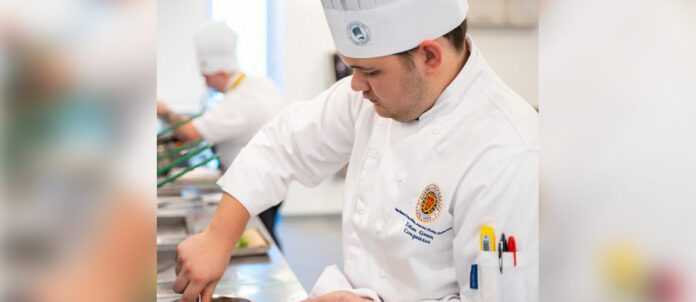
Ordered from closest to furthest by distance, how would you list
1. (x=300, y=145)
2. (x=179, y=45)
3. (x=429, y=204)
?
(x=429, y=204), (x=300, y=145), (x=179, y=45)

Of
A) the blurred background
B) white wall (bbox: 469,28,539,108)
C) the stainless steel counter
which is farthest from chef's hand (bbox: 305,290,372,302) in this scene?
white wall (bbox: 469,28,539,108)

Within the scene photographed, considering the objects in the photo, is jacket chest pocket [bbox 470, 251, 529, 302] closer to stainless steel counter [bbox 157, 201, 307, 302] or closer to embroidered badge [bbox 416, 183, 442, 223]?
embroidered badge [bbox 416, 183, 442, 223]

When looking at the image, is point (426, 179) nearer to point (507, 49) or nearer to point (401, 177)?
point (401, 177)

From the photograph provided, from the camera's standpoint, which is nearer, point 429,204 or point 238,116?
point 429,204

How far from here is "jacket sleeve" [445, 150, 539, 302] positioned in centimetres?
105

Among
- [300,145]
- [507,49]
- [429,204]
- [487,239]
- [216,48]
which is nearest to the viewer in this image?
[487,239]

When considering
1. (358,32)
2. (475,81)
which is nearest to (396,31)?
(358,32)

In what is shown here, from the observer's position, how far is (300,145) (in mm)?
1479

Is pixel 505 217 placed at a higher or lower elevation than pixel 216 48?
lower

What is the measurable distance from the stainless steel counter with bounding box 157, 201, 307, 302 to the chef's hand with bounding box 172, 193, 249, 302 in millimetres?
172

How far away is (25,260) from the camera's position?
1.19ft

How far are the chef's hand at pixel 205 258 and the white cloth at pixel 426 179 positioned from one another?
0.08 meters

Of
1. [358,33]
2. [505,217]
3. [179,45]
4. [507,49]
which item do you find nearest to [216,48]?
[358,33]

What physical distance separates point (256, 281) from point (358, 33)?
0.65 meters
